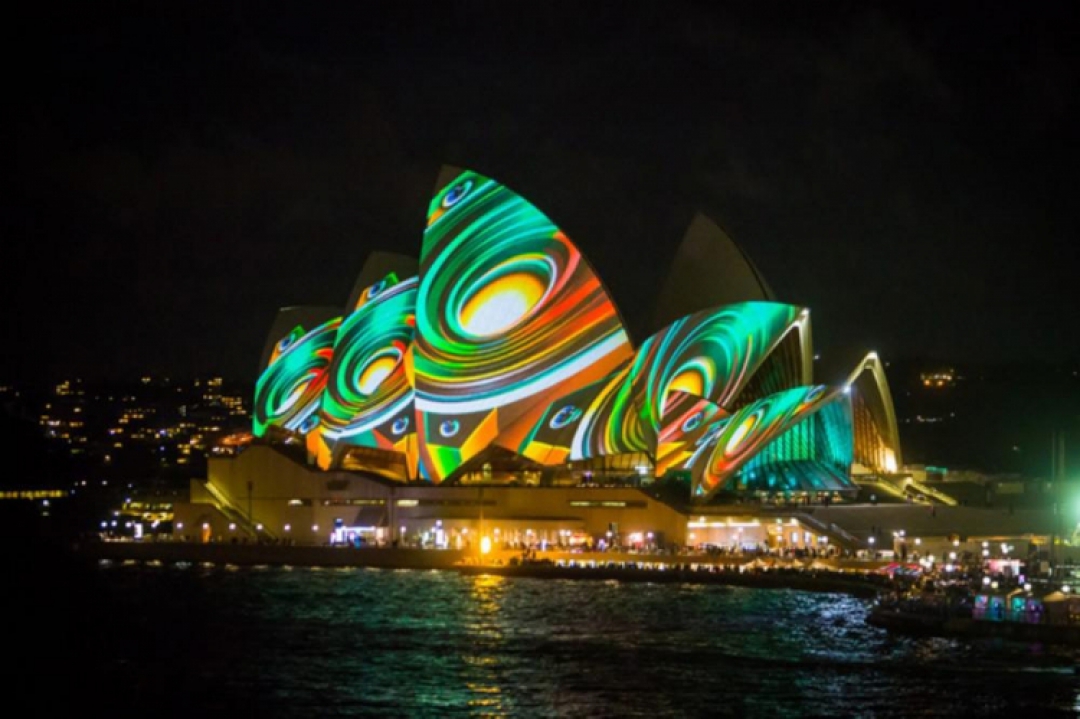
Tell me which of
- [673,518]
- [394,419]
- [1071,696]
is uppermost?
[394,419]

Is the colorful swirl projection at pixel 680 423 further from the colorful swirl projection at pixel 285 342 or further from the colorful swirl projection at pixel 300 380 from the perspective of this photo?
the colorful swirl projection at pixel 285 342

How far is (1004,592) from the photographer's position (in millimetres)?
32438

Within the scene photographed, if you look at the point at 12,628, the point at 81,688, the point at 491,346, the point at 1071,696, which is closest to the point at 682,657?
the point at 1071,696

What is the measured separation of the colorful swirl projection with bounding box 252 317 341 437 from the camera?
57781mm

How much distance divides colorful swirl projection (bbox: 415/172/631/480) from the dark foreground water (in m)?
12.7

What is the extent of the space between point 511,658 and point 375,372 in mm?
27937

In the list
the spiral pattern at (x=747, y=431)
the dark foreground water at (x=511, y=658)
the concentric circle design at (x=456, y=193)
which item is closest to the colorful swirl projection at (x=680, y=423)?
the spiral pattern at (x=747, y=431)

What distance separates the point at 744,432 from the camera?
47.9 metres

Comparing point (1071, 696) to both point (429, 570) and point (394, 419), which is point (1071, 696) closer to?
point (429, 570)

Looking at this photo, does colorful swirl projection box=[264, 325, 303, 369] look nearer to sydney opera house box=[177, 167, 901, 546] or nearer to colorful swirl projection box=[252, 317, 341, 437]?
colorful swirl projection box=[252, 317, 341, 437]

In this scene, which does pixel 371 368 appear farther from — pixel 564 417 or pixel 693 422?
pixel 693 422

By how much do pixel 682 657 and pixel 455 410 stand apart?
83.8 feet

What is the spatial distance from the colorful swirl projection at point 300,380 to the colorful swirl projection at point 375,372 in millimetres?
1854

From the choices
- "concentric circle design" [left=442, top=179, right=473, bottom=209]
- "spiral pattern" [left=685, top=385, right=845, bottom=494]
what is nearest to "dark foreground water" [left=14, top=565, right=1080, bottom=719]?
"spiral pattern" [left=685, top=385, right=845, bottom=494]
